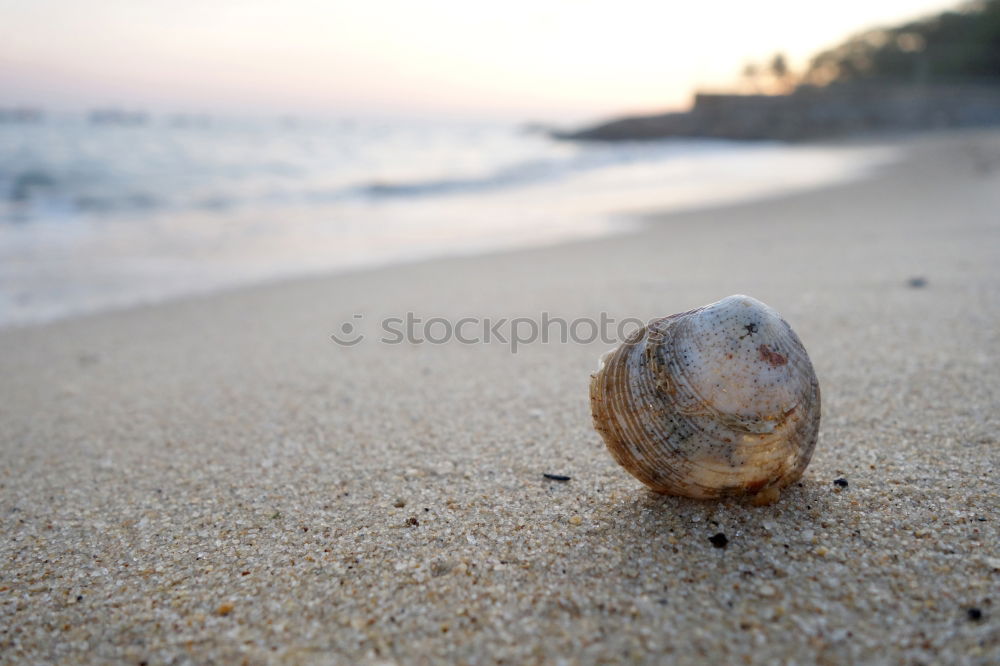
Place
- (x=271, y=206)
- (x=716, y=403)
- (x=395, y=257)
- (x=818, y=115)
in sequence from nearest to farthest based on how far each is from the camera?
(x=716, y=403), (x=395, y=257), (x=271, y=206), (x=818, y=115)

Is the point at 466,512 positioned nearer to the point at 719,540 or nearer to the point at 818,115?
the point at 719,540

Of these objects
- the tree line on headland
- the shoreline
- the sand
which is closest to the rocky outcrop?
the tree line on headland

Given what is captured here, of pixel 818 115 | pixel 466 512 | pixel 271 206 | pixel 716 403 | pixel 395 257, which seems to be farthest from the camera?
pixel 818 115

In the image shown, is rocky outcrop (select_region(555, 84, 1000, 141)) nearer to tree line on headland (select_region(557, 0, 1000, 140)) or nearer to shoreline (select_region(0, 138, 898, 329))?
→ tree line on headland (select_region(557, 0, 1000, 140))

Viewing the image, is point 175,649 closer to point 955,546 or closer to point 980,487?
point 955,546

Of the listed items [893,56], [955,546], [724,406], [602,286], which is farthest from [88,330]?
[893,56]

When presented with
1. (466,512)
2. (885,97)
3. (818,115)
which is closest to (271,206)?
(466,512)
